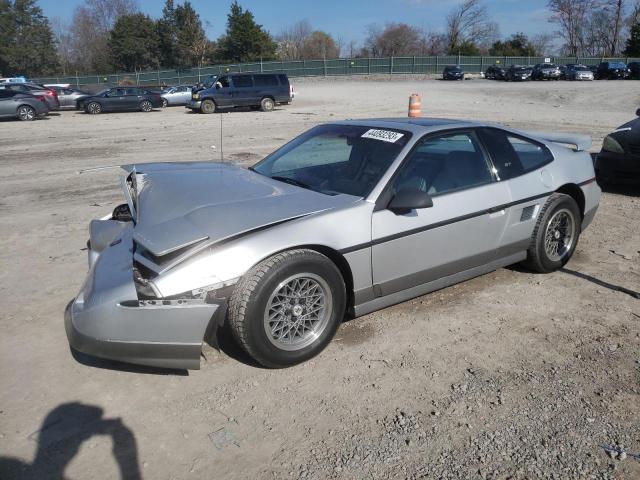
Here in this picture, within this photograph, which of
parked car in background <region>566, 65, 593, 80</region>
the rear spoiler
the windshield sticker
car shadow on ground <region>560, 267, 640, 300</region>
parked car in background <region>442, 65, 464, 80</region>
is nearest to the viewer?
the windshield sticker

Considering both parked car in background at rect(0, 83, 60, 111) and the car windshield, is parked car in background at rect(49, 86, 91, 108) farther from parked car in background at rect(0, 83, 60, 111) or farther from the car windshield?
the car windshield

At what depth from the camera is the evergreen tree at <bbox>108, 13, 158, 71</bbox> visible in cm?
6581

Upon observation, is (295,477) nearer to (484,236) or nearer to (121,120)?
(484,236)

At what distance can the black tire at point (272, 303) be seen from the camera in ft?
9.60

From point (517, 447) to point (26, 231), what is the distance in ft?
18.7

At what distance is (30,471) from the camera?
2.42m

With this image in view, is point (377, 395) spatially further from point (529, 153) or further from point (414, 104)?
point (414, 104)

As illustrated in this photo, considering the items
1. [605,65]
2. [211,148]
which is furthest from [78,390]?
[605,65]

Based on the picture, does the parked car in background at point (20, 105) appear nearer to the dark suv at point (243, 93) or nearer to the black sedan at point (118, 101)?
the black sedan at point (118, 101)

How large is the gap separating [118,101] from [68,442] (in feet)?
85.0

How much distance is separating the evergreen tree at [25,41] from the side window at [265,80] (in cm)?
5520

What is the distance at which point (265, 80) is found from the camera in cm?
2512

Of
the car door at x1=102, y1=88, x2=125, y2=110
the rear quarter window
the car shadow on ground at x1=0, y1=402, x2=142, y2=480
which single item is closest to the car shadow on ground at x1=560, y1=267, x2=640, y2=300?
the rear quarter window

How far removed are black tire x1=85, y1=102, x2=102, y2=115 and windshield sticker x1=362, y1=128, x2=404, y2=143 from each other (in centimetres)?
2475
